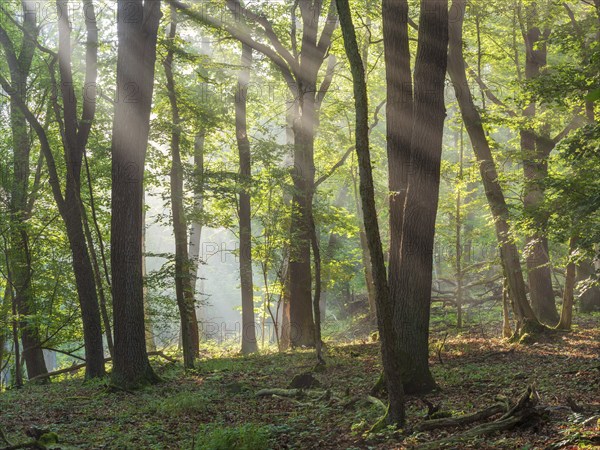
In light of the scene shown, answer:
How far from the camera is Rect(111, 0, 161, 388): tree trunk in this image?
11164 mm

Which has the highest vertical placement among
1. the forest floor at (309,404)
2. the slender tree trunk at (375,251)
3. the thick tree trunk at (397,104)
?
the thick tree trunk at (397,104)

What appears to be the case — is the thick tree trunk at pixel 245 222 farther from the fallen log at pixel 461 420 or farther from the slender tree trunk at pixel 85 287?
the fallen log at pixel 461 420

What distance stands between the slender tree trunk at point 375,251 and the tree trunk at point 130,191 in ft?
19.9

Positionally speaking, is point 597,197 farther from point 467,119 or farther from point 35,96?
point 35,96

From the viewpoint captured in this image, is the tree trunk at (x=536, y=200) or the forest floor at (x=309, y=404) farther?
the tree trunk at (x=536, y=200)

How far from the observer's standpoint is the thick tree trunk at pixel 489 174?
13461 millimetres

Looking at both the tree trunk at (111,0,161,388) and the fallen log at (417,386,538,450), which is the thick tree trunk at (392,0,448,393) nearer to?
the fallen log at (417,386,538,450)

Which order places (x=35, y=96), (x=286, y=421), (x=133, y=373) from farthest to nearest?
(x=35, y=96)
(x=133, y=373)
(x=286, y=421)

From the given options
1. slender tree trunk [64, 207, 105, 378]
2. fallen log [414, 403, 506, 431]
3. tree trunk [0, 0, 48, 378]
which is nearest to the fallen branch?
fallen log [414, 403, 506, 431]

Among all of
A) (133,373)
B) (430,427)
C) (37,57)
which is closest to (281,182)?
(133,373)

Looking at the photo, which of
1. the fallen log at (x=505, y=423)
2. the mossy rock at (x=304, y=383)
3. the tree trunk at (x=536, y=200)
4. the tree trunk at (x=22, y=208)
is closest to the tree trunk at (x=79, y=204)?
the tree trunk at (x=22, y=208)

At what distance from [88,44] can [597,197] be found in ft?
36.5

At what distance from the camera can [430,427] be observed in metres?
6.39

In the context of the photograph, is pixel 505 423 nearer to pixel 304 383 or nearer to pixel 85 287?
pixel 304 383
